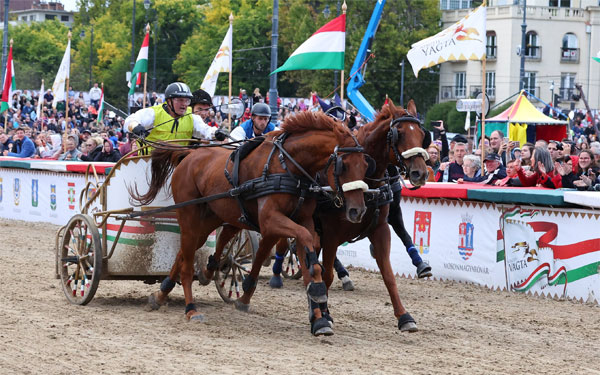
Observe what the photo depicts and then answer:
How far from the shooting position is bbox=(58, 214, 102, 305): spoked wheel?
9.92m

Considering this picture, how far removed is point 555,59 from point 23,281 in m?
65.1

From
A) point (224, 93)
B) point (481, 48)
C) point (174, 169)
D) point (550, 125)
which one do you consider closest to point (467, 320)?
point (174, 169)

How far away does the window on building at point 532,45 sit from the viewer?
71.9 meters

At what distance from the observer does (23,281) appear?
11.8m

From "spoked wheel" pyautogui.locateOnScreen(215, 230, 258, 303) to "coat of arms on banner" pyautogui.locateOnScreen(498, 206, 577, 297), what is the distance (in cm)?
308

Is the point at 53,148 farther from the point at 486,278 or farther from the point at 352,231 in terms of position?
the point at 352,231

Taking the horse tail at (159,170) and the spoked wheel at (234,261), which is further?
the spoked wheel at (234,261)

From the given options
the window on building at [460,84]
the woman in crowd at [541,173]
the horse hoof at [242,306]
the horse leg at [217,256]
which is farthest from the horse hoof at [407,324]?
the window on building at [460,84]

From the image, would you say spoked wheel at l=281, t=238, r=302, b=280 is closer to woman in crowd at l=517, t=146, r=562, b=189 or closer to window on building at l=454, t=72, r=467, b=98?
woman in crowd at l=517, t=146, r=562, b=189

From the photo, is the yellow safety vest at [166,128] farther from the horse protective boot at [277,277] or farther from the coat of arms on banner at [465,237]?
the coat of arms on banner at [465,237]

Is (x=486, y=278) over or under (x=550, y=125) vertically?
under

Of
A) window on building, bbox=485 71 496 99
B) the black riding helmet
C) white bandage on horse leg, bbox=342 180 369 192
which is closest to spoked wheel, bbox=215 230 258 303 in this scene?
the black riding helmet

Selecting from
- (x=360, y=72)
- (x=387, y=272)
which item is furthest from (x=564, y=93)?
(x=387, y=272)

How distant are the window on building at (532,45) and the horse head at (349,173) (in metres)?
66.0
